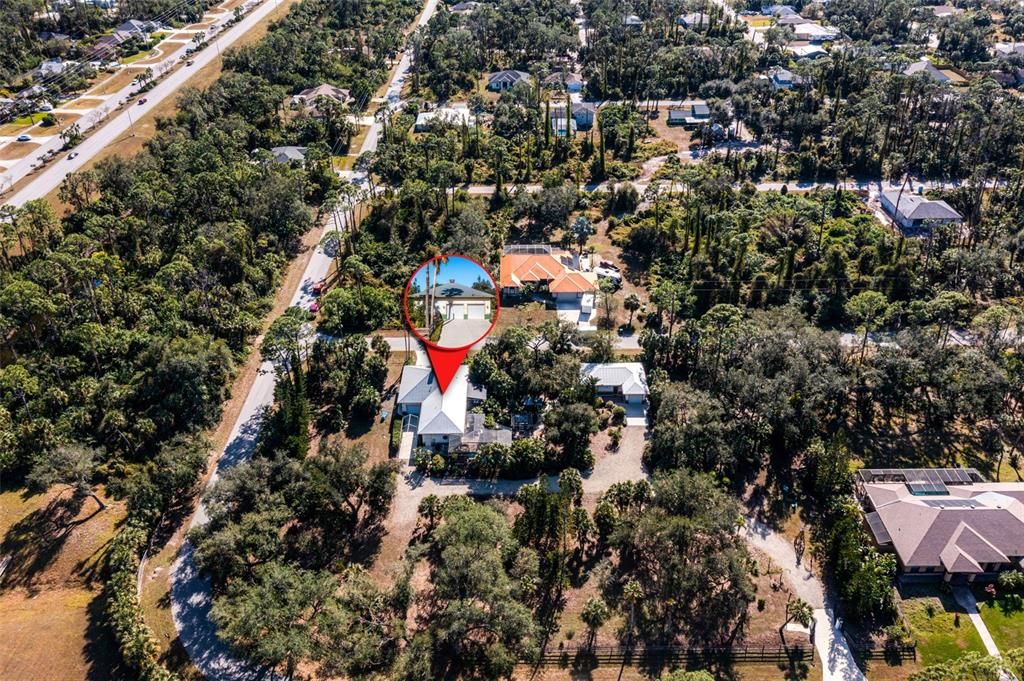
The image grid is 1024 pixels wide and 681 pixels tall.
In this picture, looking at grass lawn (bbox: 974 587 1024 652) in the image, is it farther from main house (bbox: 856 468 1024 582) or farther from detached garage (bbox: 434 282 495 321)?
detached garage (bbox: 434 282 495 321)

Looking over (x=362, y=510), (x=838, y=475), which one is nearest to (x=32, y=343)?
(x=362, y=510)

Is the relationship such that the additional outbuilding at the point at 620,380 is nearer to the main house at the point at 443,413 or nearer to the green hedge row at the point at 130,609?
the main house at the point at 443,413

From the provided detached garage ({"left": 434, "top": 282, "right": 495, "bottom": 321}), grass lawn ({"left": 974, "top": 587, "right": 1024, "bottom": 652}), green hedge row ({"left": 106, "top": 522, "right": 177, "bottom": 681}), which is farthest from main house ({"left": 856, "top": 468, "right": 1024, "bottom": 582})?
green hedge row ({"left": 106, "top": 522, "right": 177, "bottom": 681})

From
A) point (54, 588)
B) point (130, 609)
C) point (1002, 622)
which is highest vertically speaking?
point (130, 609)

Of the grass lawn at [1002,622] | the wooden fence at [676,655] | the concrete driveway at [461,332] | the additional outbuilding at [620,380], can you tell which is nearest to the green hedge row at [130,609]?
the wooden fence at [676,655]

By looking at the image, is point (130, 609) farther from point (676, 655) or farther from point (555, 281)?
point (555, 281)

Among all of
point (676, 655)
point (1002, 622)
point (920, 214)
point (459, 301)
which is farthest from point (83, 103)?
point (1002, 622)

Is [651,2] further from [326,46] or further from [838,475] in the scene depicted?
[838,475]
